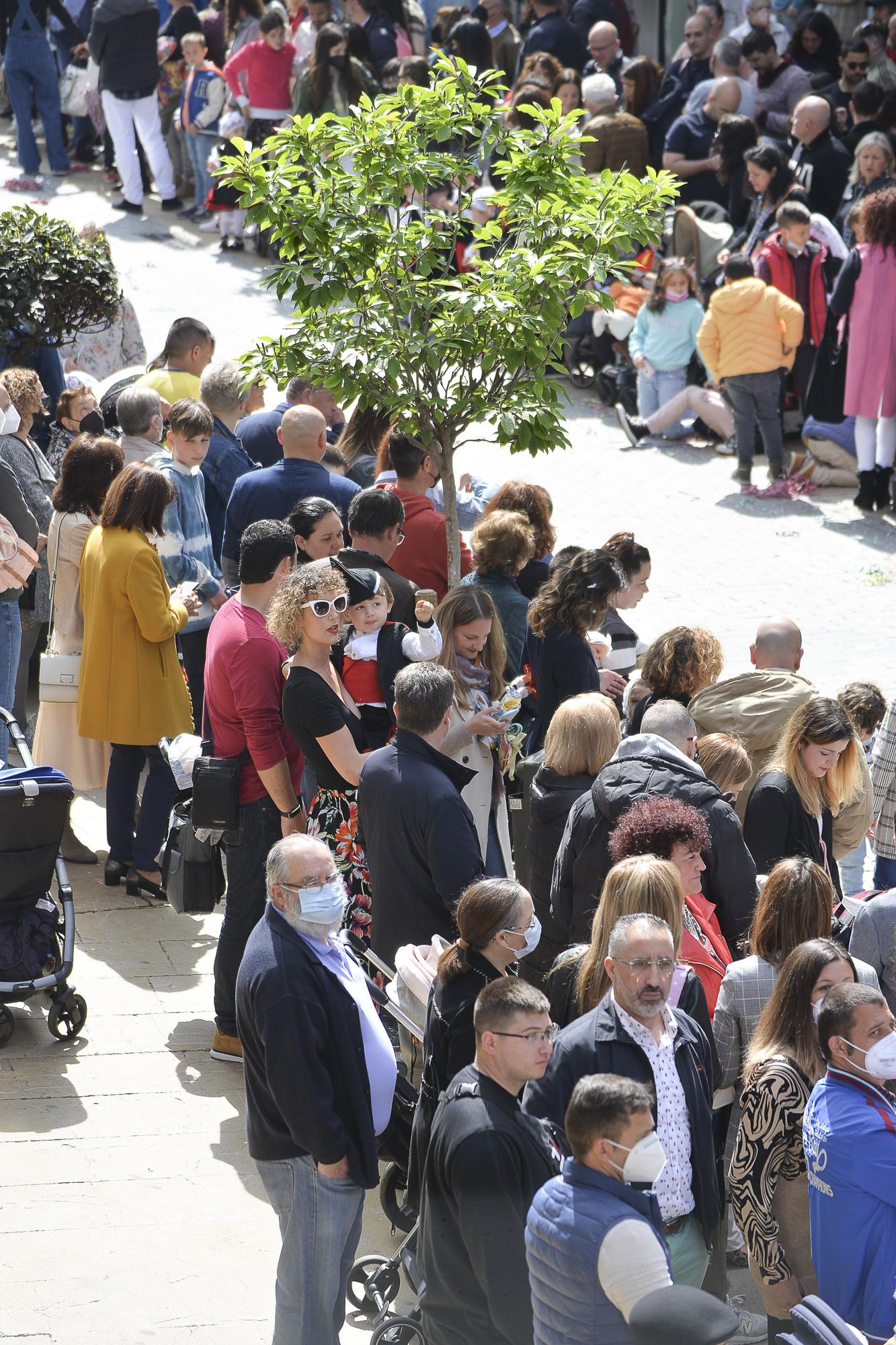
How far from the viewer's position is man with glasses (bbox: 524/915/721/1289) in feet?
13.6

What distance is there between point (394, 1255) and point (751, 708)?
235cm

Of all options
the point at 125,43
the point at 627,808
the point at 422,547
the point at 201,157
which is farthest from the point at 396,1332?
the point at 201,157

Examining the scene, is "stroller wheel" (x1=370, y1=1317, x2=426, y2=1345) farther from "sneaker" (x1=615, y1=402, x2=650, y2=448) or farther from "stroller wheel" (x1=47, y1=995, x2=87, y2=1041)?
"sneaker" (x1=615, y1=402, x2=650, y2=448)

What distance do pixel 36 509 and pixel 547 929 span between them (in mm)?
3744

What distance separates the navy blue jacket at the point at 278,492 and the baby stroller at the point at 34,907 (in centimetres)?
186

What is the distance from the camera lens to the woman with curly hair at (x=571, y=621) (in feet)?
21.6

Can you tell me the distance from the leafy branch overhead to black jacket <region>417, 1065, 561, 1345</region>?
3.80m

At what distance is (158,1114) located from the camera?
595 cm

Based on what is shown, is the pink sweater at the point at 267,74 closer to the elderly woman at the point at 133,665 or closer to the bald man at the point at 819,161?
the bald man at the point at 819,161

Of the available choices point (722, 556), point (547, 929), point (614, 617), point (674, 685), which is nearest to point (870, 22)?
point (722, 556)

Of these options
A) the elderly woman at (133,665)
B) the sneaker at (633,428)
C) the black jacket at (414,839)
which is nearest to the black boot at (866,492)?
the sneaker at (633,428)

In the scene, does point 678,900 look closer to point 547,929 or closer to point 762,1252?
point 762,1252

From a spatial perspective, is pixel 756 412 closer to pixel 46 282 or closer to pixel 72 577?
pixel 46 282

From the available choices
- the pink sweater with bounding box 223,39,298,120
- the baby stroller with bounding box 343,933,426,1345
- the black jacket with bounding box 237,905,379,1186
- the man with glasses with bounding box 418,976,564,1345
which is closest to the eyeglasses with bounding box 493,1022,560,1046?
the man with glasses with bounding box 418,976,564,1345
